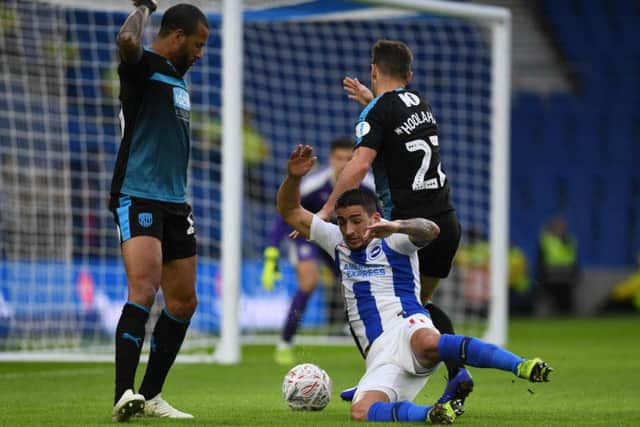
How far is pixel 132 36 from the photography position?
219 inches

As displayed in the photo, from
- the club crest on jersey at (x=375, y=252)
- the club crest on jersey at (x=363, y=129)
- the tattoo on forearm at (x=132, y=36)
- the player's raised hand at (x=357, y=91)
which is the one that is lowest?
the club crest on jersey at (x=375, y=252)

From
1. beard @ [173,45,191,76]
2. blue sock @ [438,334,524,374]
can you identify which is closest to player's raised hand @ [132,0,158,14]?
beard @ [173,45,191,76]

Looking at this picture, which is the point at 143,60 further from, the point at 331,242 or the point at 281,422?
→ the point at 281,422

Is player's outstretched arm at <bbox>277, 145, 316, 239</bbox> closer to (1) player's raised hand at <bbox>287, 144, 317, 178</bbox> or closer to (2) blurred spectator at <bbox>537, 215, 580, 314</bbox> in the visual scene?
(1) player's raised hand at <bbox>287, 144, 317, 178</bbox>

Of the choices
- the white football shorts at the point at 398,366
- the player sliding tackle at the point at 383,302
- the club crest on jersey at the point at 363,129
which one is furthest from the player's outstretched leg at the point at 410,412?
the club crest on jersey at the point at 363,129

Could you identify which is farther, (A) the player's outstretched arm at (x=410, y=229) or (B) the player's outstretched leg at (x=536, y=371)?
(A) the player's outstretched arm at (x=410, y=229)

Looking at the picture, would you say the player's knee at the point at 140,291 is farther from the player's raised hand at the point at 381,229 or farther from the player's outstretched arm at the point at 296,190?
the player's raised hand at the point at 381,229

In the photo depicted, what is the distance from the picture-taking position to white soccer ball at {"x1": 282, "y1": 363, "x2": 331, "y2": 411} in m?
6.26

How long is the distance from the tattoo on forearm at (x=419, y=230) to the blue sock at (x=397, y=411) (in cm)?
74

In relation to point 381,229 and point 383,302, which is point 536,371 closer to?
point 381,229

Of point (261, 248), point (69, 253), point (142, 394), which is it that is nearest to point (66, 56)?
point (69, 253)

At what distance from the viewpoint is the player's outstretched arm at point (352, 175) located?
20.8 ft

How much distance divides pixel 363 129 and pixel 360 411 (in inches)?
59.2

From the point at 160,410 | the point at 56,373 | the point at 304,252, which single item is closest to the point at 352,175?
the point at 160,410
